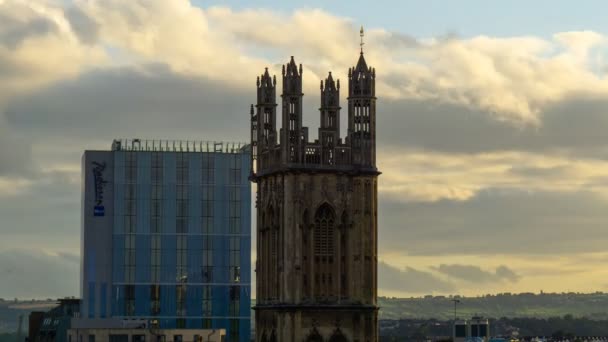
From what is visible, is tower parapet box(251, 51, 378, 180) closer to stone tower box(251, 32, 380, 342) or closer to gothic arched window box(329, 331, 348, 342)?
stone tower box(251, 32, 380, 342)

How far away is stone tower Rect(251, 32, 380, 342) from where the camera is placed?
115938mm

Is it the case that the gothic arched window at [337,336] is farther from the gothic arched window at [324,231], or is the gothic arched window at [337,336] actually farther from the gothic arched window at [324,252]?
the gothic arched window at [324,231]

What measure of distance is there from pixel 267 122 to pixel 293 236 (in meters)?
11.5

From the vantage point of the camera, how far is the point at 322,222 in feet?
384

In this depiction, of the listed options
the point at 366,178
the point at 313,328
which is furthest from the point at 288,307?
the point at 366,178

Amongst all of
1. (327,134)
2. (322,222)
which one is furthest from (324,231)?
(327,134)

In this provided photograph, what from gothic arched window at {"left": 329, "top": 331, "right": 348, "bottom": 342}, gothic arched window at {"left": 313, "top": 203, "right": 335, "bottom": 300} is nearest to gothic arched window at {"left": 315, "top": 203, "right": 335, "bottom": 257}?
gothic arched window at {"left": 313, "top": 203, "right": 335, "bottom": 300}

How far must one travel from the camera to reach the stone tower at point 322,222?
115938 millimetres

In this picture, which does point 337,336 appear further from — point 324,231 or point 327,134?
point 327,134

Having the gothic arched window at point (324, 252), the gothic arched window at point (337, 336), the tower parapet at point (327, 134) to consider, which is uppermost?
the tower parapet at point (327, 134)

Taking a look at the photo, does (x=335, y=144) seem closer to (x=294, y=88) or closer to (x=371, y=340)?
(x=294, y=88)

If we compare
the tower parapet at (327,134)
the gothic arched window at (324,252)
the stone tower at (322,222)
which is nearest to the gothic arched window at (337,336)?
the stone tower at (322,222)

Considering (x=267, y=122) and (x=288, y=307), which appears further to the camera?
(x=267, y=122)

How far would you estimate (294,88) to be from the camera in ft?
392
